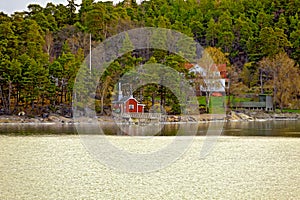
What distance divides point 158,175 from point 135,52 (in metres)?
37.9

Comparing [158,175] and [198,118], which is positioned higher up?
[198,118]

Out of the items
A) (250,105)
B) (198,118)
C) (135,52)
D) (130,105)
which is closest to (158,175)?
(130,105)

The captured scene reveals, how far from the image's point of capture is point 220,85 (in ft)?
163

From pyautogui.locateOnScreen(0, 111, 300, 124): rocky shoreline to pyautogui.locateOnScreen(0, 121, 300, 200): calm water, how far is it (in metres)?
18.8

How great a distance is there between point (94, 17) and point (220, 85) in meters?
16.5

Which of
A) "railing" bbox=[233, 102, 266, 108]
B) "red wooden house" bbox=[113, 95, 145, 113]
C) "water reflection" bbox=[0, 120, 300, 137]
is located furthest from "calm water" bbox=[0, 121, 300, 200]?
"railing" bbox=[233, 102, 266, 108]

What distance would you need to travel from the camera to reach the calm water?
12664 mm

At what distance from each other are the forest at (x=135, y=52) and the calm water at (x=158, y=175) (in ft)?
69.0

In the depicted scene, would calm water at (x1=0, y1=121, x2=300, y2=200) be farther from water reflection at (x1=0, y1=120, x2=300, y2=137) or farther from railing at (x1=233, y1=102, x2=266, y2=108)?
railing at (x1=233, y1=102, x2=266, y2=108)

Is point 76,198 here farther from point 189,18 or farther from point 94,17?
point 189,18

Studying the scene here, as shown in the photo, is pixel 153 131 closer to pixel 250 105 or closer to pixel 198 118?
pixel 198 118

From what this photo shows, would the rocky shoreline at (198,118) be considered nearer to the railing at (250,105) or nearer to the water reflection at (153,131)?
the railing at (250,105)

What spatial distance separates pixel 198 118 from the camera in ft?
148

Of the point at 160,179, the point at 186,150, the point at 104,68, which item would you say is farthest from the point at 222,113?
the point at 160,179
